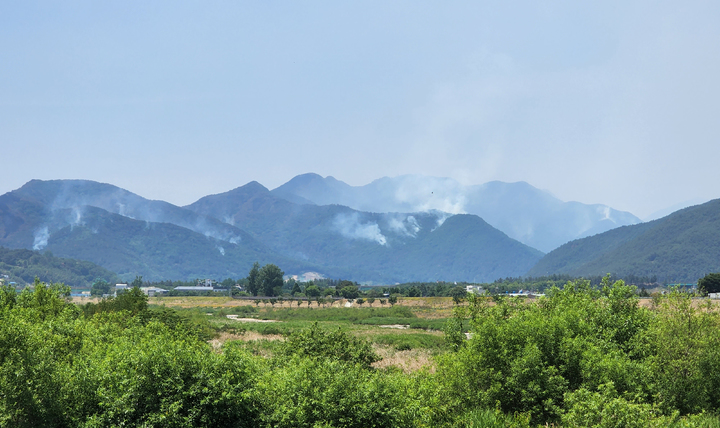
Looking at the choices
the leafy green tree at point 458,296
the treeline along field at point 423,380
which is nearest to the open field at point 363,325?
the leafy green tree at point 458,296

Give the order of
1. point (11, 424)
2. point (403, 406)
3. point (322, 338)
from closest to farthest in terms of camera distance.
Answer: point (11, 424) → point (403, 406) → point (322, 338)

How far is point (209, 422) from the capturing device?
757 inches

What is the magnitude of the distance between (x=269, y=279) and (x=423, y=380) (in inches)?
6472

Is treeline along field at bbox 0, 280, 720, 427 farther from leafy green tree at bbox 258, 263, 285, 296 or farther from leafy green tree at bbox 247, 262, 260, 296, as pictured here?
leafy green tree at bbox 247, 262, 260, 296

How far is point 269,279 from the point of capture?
183875 mm

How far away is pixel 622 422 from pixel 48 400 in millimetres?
18882

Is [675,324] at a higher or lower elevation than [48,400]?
higher

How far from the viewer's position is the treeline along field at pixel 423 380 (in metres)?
19.0

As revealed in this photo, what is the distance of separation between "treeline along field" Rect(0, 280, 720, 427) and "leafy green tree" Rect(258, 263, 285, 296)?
154m

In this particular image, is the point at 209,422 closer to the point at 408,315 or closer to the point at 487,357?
the point at 487,357

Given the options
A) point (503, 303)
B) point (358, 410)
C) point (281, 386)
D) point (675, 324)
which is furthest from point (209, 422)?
point (675, 324)

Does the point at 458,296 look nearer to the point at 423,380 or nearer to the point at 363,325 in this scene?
the point at 363,325

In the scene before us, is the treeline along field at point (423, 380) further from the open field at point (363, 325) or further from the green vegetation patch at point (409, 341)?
the green vegetation patch at point (409, 341)

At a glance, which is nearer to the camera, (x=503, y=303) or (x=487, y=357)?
(x=487, y=357)
